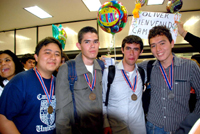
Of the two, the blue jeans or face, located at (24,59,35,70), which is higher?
face, located at (24,59,35,70)

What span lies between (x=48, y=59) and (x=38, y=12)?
4.17 meters

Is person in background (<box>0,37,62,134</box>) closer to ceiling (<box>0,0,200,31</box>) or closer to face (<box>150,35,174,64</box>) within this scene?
face (<box>150,35,174,64</box>)

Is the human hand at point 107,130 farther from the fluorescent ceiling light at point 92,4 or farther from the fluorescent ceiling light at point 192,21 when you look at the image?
the fluorescent ceiling light at point 192,21

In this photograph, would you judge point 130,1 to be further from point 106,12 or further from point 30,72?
point 30,72

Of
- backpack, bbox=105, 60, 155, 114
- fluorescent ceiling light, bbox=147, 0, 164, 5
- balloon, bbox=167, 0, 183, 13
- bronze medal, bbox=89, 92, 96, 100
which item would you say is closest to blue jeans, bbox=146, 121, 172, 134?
backpack, bbox=105, 60, 155, 114

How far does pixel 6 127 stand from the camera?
1016mm

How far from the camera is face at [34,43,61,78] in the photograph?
4.29 feet

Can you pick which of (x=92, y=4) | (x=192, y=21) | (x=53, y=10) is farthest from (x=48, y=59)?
(x=192, y=21)

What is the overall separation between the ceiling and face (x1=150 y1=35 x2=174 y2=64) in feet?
9.64

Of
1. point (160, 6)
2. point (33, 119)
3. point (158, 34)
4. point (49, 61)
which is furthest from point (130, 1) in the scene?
point (33, 119)

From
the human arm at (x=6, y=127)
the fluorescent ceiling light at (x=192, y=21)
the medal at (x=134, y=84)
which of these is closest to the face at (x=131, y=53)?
the medal at (x=134, y=84)

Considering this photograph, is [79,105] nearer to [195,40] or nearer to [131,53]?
[131,53]

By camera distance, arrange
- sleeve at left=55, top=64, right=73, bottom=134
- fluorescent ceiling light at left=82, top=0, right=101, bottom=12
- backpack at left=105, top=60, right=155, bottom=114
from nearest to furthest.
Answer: sleeve at left=55, top=64, right=73, bottom=134
backpack at left=105, top=60, right=155, bottom=114
fluorescent ceiling light at left=82, top=0, right=101, bottom=12

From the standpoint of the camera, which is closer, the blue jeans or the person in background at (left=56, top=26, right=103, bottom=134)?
the person in background at (left=56, top=26, right=103, bottom=134)
